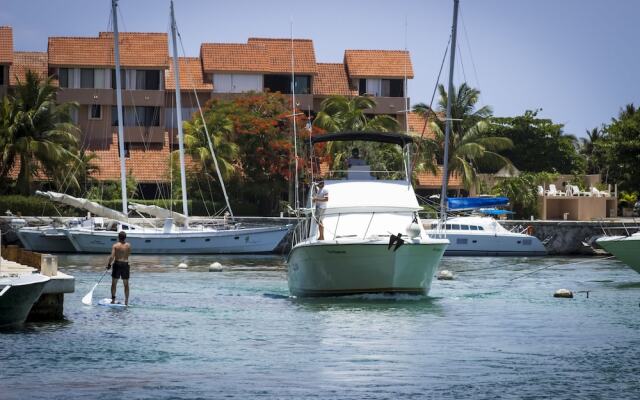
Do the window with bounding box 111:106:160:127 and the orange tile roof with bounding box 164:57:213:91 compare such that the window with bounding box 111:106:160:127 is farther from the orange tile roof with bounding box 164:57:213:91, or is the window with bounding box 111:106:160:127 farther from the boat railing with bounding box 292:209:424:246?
the boat railing with bounding box 292:209:424:246

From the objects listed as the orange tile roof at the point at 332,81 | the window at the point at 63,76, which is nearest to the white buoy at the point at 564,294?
the orange tile roof at the point at 332,81

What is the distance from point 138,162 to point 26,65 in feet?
43.5

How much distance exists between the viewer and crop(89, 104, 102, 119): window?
3546 inches

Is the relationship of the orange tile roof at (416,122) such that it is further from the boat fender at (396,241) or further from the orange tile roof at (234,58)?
the boat fender at (396,241)

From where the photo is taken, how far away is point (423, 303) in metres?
35.6

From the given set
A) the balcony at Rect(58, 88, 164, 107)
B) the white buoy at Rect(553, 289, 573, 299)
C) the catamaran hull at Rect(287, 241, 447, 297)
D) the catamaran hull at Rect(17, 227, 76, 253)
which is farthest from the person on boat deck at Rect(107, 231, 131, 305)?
the balcony at Rect(58, 88, 164, 107)

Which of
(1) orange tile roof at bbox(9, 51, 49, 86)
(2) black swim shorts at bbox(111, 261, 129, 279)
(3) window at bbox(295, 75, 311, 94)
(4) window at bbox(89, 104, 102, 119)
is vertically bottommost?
(2) black swim shorts at bbox(111, 261, 129, 279)

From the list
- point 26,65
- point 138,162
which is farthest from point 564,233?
point 26,65

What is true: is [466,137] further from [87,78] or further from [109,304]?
[109,304]

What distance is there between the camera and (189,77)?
92.1 m

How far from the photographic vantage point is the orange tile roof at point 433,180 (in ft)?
282

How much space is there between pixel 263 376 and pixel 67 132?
2217 inches

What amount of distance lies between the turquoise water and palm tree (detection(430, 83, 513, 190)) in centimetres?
3823

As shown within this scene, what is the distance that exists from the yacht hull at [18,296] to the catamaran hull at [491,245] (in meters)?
40.5
